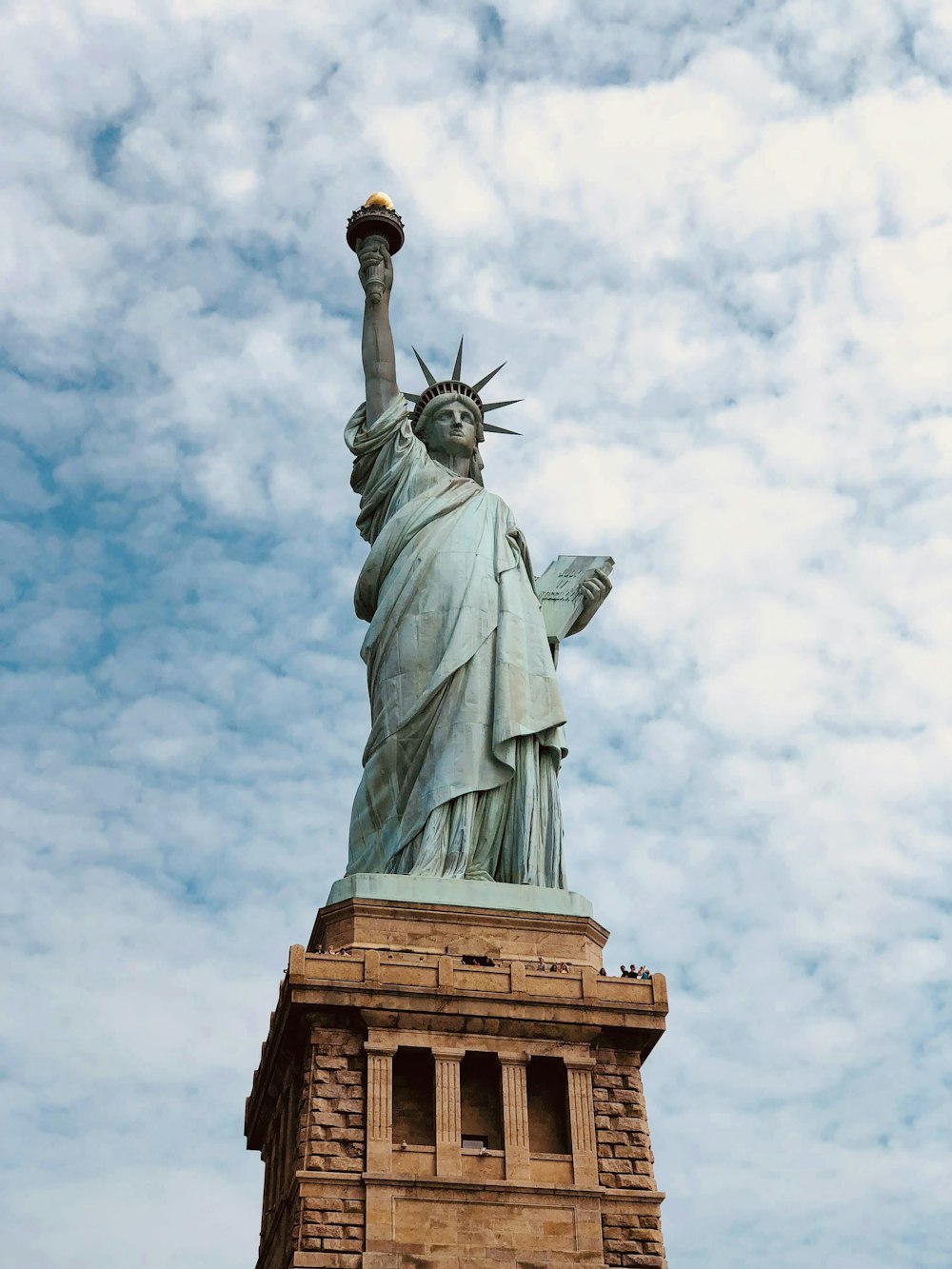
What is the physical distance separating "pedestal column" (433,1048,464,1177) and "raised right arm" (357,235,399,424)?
11428 millimetres

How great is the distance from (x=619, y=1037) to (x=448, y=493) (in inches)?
365

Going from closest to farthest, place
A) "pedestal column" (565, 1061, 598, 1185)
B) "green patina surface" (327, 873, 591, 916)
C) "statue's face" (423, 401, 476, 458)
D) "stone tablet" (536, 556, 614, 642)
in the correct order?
"pedestal column" (565, 1061, 598, 1185), "green patina surface" (327, 873, 591, 916), "stone tablet" (536, 556, 614, 642), "statue's face" (423, 401, 476, 458)

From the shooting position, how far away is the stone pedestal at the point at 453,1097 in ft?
59.3

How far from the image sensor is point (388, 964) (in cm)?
1950

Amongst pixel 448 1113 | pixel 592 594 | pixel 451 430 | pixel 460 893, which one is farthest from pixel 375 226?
pixel 448 1113

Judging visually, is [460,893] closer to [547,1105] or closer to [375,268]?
[547,1105]

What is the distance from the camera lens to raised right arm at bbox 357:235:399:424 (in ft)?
90.1

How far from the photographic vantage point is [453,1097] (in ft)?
62.0

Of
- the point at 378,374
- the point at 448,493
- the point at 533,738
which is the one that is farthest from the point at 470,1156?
the point at 378,374

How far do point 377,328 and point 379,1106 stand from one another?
1389 centimetres

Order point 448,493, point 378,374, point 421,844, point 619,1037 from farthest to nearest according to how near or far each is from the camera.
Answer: point 378,374 < point 448,493 < point 421,844 < point 619,1037

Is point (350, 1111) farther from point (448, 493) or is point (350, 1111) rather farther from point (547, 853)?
point (448, 493)

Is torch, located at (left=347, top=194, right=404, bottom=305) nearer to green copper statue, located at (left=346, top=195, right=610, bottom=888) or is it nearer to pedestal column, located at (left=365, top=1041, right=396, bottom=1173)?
green copper statue, located at (left=346, top=195, right=610, bottom=888)

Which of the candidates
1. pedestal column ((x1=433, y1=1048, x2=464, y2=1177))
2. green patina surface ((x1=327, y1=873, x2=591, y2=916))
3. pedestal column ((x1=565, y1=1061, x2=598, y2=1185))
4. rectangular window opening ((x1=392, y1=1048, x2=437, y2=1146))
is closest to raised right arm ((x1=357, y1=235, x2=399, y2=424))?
A: green patina surface ((x1=327, y1=873, x2=591, y2=916))
